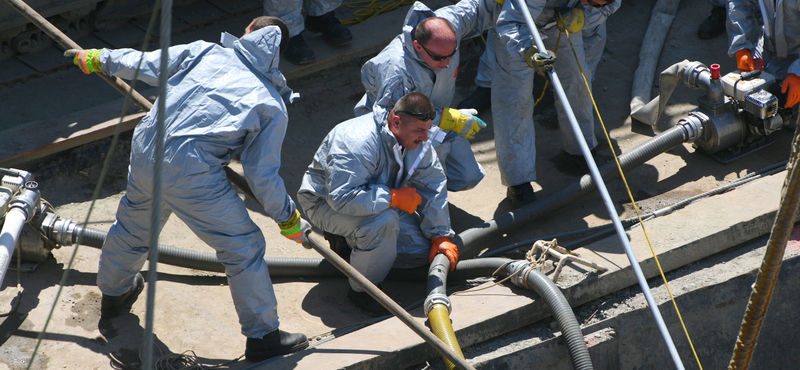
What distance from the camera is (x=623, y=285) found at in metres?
4.13

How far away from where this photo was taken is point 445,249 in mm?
4094

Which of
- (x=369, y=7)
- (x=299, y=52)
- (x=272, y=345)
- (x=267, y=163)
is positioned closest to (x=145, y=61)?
(x=267, y=163)

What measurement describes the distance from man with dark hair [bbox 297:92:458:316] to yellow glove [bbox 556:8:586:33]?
1230mm

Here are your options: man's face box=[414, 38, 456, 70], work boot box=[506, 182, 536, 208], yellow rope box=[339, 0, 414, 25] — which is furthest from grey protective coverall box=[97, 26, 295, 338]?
yellow rope box=[339, 0, 414, 25]

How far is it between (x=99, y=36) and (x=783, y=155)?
16.4ft

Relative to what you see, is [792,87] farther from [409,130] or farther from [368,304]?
[368,304]

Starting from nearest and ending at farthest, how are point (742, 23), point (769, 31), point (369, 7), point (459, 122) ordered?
point (459, 122) < point (769, 31) < point (742, 23) < point (369, 7)

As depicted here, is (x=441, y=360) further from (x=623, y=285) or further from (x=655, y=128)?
(x=655, y=128)

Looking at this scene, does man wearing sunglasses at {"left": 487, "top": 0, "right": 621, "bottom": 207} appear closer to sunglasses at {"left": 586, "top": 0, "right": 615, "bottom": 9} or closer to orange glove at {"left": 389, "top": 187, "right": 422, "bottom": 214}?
sunglasses at {"left": 586, "top": 0, "right": 615, "bottom": 9}

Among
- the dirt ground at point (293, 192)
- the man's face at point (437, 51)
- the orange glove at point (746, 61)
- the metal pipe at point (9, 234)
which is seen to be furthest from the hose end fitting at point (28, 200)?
the orange glove at point (746, 61)

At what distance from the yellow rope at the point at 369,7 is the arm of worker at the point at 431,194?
2431mm

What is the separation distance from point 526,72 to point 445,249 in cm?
131

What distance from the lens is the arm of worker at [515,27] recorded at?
175 inches

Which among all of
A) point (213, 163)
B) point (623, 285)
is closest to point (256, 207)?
point (213, 163)
